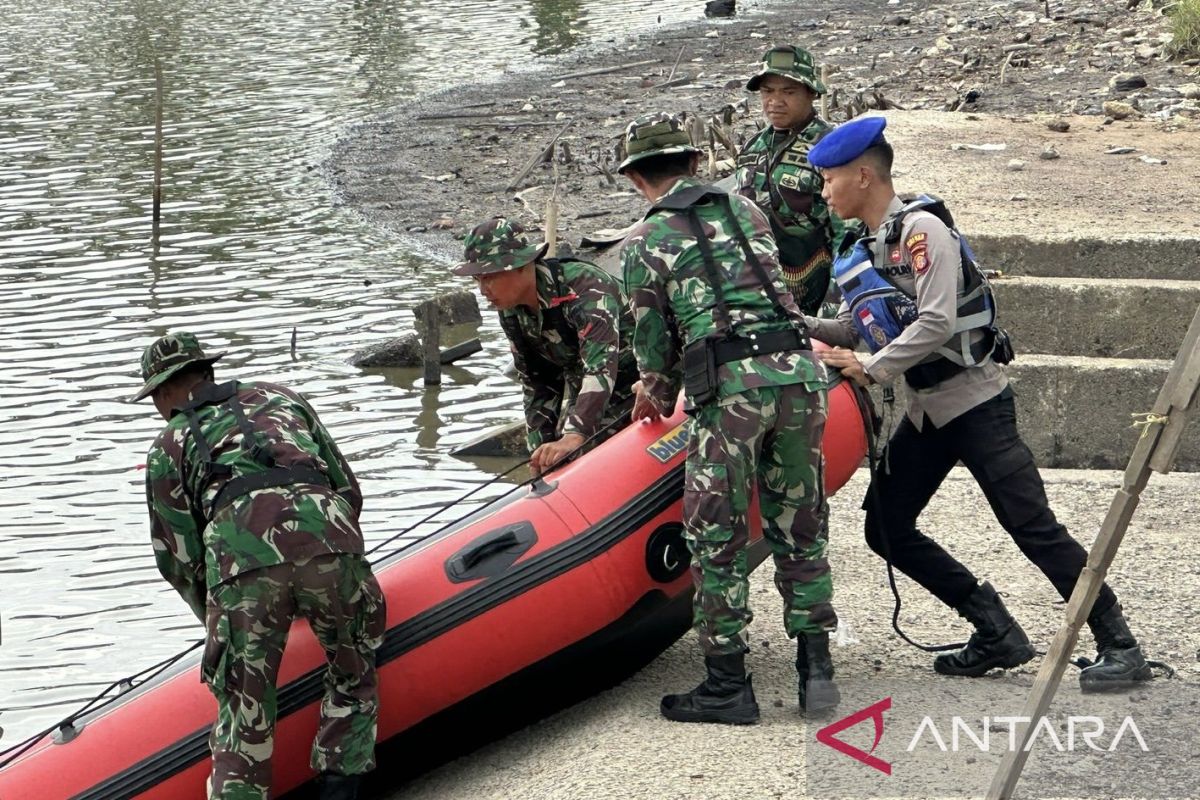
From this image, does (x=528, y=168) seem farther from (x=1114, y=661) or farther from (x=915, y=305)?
(x=1114, y=661)

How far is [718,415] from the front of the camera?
15.9 feet

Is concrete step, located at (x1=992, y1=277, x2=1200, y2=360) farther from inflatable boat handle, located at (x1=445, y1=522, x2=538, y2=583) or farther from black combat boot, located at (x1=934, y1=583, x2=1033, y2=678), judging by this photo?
inflatable boat handle, located at (x1=445, y1=522, x2=538, y2=583)

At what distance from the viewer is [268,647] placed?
480 cm

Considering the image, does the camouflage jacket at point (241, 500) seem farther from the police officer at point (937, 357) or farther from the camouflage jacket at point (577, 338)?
the police officer at point (937, 357)

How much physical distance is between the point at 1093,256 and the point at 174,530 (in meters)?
5.43

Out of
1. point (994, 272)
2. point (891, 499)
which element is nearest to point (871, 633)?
point (891, 499)

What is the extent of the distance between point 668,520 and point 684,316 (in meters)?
0.81

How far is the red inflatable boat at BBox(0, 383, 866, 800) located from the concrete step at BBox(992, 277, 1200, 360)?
3.16 metres

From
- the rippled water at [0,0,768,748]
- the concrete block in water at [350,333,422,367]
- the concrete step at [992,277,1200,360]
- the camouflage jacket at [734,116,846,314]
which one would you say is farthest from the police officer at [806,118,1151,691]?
the concrete block in water at [350,333,422,367]

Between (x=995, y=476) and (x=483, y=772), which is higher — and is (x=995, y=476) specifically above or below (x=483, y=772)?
above

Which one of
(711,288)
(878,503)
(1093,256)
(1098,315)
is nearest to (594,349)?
(711,288)

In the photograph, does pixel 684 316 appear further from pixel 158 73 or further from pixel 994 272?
pixel 158 73

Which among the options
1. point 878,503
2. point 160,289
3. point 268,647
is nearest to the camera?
point 268,647

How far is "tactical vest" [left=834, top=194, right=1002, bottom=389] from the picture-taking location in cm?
478
